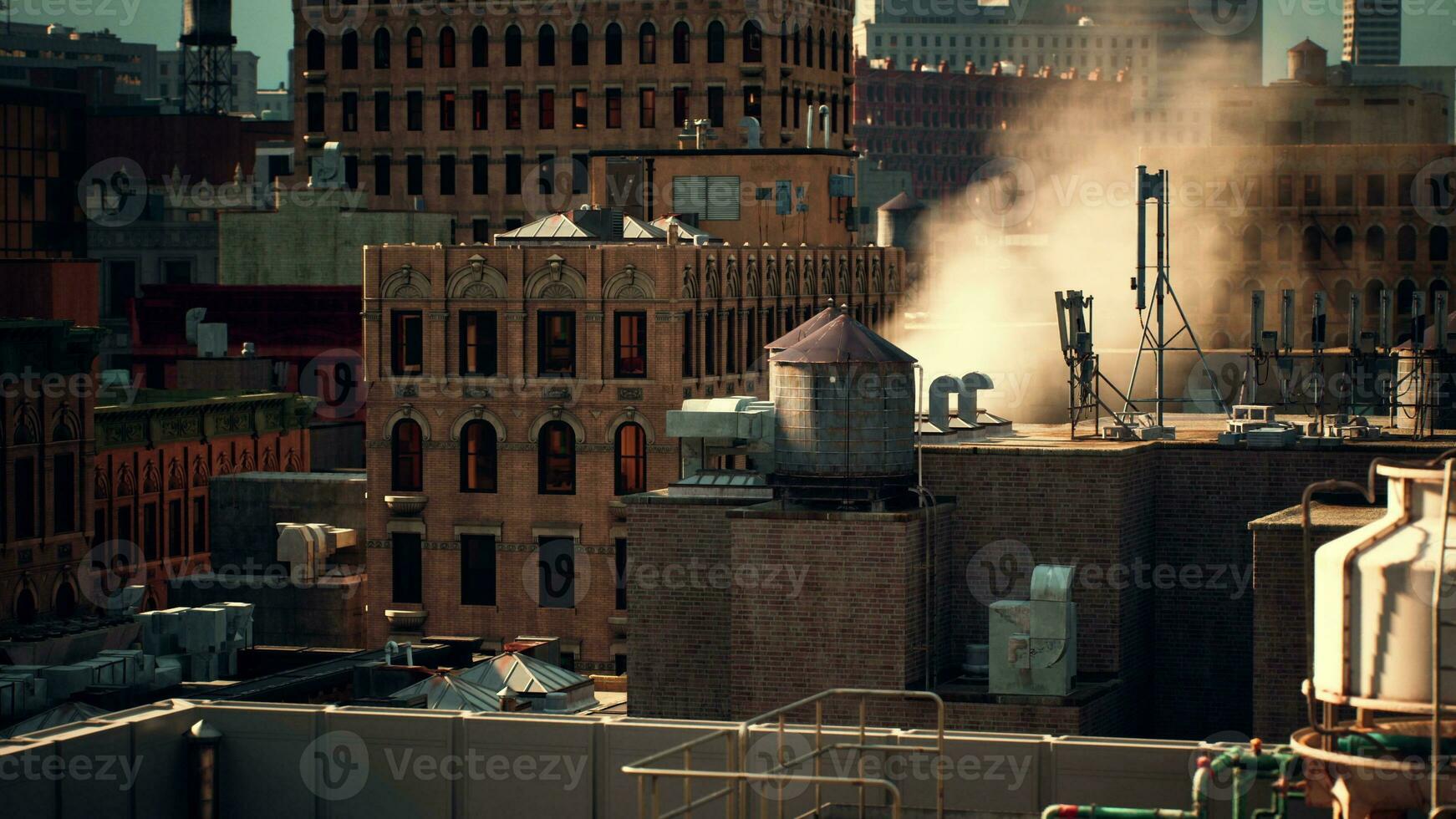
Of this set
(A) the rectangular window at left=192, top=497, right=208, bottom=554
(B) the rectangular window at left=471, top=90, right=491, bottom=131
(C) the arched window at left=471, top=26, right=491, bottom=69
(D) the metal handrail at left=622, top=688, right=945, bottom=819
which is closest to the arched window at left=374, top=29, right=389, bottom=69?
(C) the arched window at left=471, top=26, right=491, bottom=69

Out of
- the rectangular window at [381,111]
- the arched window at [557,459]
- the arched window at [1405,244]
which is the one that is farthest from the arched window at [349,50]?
the arched window at [1405,244]

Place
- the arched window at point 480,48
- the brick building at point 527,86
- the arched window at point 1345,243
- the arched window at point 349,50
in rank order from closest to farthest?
the brick building at point 527,86
the arched window at point 480,48
the arched window at point 349,50
the arched window at point 1345,243

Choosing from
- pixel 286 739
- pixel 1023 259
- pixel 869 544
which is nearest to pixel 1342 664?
pixel 286 739

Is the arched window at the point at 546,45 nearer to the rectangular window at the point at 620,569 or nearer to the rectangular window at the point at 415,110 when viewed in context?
the rectangular window at the point at 415,110

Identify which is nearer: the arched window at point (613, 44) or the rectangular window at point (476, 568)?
the rectangular window at point (476, 568)

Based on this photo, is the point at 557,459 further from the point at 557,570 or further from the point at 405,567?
the point at 405,567

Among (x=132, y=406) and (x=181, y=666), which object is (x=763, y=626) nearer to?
(x=181, y=666)
